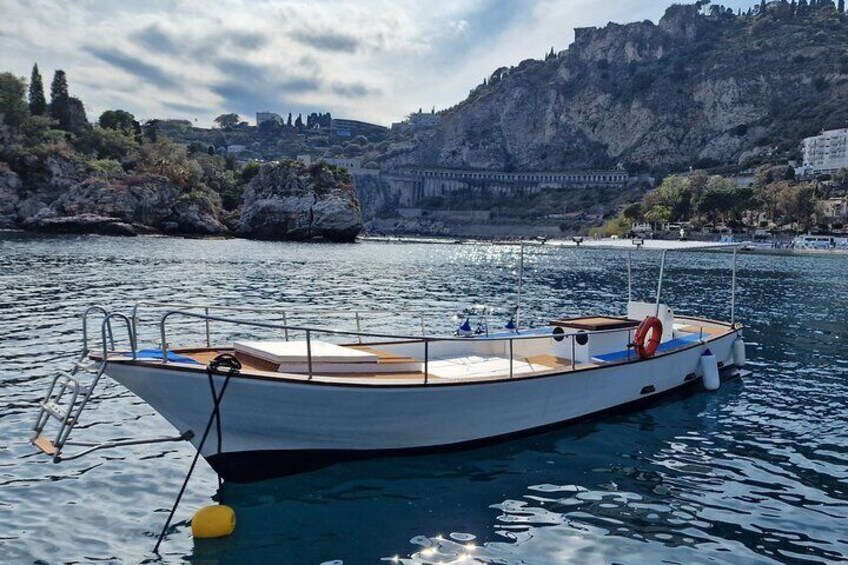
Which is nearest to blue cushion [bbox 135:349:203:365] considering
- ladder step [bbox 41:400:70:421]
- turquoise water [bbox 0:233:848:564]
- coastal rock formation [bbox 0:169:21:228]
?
ladder step [bbox 41:400:70:421]

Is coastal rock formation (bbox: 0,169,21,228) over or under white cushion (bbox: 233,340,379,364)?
over

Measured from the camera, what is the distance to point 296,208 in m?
129

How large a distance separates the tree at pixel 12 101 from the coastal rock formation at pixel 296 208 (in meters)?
44.3

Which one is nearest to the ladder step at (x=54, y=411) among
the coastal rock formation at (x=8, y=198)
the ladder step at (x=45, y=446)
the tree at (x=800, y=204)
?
the ladder step at (x=45, y=446)

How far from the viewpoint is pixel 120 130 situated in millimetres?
154875

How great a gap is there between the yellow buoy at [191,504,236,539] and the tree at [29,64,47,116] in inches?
6082

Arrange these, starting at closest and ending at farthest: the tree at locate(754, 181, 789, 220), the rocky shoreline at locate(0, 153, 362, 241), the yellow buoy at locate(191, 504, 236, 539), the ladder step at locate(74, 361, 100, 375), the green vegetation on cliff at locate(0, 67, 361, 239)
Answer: the yellow buoy at locate(191, 504, 236, 539) < the ladder step at locate(74, 361, 100, 375) < the rocky shoreline at locate(0, 153, 362, 241) < the green vegetation on cliff at locate(0, 67, 361, 239) < the tree at locate(754, 181, 789, 220)

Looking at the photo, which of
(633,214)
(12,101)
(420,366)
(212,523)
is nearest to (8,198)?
(12,101)

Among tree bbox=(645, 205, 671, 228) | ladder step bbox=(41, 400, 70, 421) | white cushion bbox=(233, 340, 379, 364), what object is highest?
tree bbox=(645, 205, 671, 228)

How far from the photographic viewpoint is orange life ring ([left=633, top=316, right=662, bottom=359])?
1584cm

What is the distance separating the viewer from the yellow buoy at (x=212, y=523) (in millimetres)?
9211

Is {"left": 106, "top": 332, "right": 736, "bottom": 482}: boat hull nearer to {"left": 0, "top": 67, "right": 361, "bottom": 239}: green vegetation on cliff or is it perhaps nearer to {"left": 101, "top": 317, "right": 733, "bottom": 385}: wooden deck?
{"left": 101, "top": 317, "right": 733, "bottom": 385}: wooden deck

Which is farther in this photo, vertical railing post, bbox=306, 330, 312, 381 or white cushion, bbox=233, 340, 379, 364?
white cushion, bbox=233, 340, 379, 364

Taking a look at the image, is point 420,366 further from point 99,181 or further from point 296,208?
point 296,208
